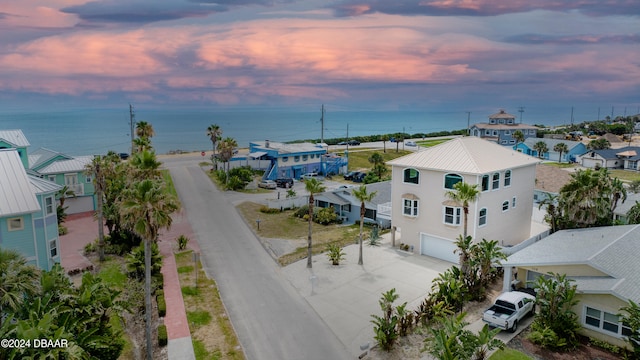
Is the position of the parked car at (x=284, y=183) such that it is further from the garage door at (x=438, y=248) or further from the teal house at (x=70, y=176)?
the garage door at (x=438, y=248)

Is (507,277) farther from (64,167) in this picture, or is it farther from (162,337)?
(64,167)

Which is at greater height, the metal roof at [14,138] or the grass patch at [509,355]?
the metal roof at [14,138]

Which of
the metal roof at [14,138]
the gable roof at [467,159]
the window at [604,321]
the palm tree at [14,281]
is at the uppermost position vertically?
the metal roof at [14,138]

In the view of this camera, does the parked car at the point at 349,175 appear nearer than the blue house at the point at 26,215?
No

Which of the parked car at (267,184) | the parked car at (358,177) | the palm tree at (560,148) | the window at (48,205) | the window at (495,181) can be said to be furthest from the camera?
the palm tree at (560,148)

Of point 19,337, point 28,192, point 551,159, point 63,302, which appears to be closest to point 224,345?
point 63,302

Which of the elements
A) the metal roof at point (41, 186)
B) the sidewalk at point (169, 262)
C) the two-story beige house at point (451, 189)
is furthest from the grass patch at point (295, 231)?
the metal roof at point (41, 186)

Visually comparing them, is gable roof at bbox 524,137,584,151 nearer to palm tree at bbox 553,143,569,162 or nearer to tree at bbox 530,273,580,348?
palm tree at bbox 553,143,569,162
